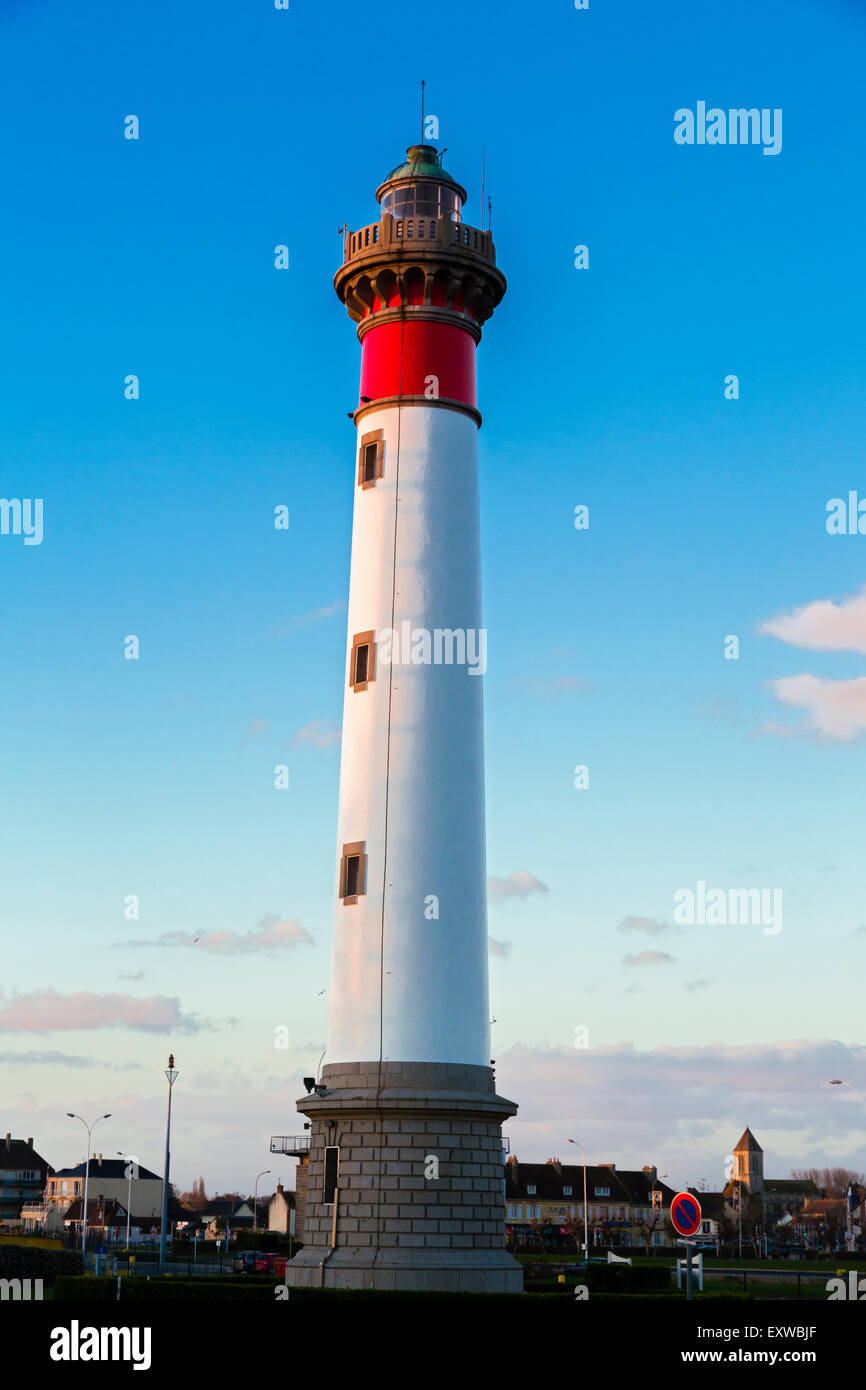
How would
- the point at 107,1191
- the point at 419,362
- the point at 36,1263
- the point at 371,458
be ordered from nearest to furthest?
the point at 419,362 → the point at 371,458 → the point at 36,1263 → the point at 107,1191

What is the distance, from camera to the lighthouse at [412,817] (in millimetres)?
40125

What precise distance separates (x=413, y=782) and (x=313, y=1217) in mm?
12650

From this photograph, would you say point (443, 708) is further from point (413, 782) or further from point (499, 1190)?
point (499, 1190)

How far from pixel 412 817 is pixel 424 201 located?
20816mm

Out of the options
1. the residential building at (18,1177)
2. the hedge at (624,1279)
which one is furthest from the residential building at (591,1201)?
the hedge at (624,1279)

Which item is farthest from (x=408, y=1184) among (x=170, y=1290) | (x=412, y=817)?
(x=412, y=817)

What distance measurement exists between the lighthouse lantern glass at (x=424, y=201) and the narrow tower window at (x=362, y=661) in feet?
47.8

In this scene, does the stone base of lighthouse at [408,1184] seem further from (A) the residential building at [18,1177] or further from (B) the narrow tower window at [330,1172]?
(A) the residential building at [18,1177]

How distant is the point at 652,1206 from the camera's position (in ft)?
547

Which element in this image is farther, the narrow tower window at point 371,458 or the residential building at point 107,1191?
the residential building at point 107,1191

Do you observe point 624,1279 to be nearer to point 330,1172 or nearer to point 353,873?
point 330,1172

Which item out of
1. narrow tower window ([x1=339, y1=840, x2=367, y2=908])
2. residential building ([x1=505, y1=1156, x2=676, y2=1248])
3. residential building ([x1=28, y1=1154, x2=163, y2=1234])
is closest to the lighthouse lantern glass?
narrow tower window ([x1=339, y1=840, x2=367, y2=908])

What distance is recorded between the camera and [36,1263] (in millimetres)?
47531

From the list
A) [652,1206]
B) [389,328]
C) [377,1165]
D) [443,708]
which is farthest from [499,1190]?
[652,1206]
